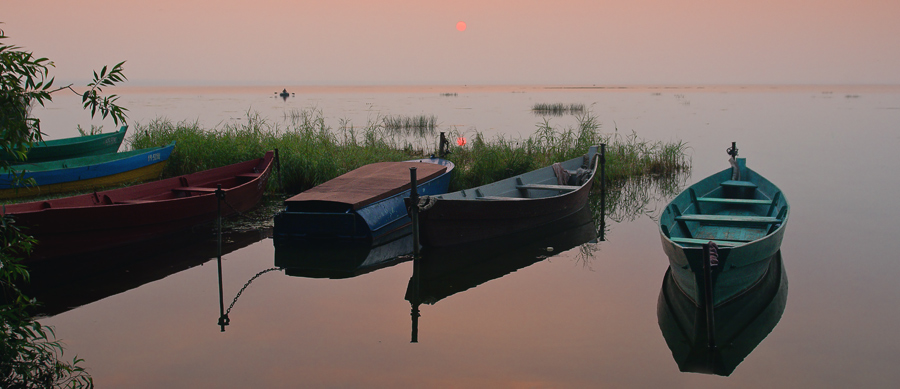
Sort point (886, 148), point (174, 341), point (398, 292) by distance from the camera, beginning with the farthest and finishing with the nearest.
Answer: point (886, 148) < point (398, 292) < point (174, 341)

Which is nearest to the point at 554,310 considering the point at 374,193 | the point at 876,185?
the point at 374,193

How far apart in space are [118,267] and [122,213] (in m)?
0.90

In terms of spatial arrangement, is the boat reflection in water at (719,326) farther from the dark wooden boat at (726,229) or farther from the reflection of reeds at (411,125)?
the reflection of reeds at (411,125)

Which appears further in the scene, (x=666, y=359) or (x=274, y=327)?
(x=274, y=327)

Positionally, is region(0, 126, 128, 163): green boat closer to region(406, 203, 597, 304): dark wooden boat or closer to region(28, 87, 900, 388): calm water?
region(28, 87, 900, 388): calm water

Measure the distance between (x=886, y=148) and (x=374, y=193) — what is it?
76.8ft

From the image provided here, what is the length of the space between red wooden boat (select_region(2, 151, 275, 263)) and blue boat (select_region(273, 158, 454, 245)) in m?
1.10

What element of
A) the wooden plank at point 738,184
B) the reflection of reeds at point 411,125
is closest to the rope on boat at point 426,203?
the wooden plank at point 738,184

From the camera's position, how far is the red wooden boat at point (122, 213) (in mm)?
8750

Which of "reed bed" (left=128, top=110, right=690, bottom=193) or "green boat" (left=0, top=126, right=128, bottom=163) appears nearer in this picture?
"reed bed" (left=128, top=110, right=690, bottom=193)

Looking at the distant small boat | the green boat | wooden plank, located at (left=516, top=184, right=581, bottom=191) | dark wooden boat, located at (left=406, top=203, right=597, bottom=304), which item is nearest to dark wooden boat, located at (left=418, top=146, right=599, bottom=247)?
wooden plank, located at (left=516, top=184, right=581, bottom=191)

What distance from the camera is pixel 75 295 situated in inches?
312

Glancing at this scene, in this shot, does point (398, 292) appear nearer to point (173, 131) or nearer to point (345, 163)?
point (345, 163)

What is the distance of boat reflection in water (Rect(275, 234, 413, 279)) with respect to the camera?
9.20m
